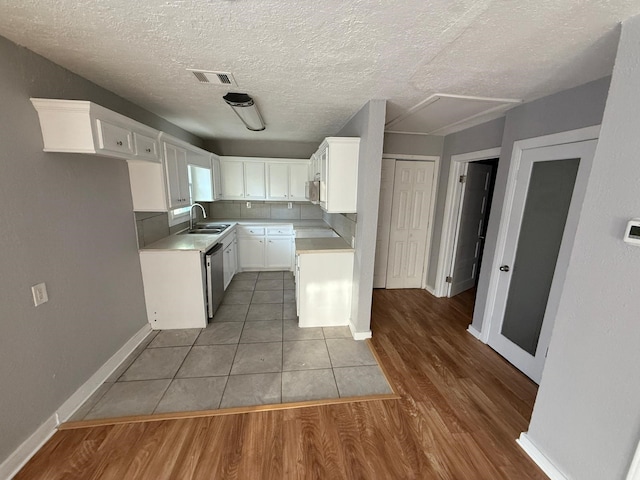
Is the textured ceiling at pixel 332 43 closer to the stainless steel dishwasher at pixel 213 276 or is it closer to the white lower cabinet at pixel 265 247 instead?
the stainless steel dishwasher at pixel 213 276

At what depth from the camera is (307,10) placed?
46.9 inches

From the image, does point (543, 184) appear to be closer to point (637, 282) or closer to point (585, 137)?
point (585, 137)

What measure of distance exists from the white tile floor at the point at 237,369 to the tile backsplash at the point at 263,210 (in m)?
2.46

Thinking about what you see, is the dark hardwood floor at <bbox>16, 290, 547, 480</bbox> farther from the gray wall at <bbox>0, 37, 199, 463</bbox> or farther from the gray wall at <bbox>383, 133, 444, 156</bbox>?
the gray wall at <bbox>383, 133, 444, 156</bbox>

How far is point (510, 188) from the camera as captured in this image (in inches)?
98.4

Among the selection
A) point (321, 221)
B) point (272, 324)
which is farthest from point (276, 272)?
point (272, 324)

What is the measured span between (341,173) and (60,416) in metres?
2.97

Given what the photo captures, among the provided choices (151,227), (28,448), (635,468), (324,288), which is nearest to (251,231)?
(151,227)

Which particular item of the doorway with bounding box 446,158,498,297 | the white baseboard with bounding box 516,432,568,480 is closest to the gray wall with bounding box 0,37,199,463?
the white baseboard with bounding box 516,432,568,480

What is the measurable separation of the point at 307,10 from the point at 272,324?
2.87m

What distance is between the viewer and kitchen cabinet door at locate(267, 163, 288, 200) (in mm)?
4844

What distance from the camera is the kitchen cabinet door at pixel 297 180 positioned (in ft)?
16.0

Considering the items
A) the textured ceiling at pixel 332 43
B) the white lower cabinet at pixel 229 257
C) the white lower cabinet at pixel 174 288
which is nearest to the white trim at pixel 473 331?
the textured ceiling at pixel 332 43

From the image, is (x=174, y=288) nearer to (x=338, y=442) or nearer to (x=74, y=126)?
(x=74, y=126)
